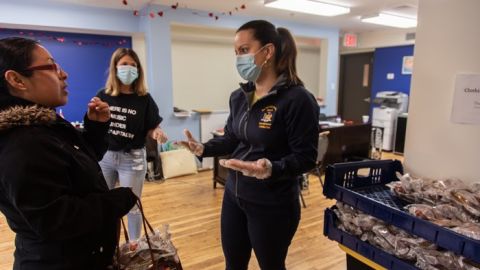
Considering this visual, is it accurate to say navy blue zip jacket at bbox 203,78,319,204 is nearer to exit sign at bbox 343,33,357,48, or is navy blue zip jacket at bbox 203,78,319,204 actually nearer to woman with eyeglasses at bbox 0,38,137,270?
woman with eyeglasses at bbox 0,38,137,270

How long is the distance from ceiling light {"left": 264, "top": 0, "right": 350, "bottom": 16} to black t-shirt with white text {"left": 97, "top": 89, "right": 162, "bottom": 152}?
2668 millimetres

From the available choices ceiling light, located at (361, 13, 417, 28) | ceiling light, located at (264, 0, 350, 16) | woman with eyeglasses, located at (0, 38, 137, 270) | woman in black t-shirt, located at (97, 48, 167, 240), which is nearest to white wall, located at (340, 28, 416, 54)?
ceiling light, located at (361, 13, 417, 28)

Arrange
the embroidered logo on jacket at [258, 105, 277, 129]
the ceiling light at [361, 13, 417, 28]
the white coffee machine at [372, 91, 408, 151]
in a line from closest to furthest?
the embroidered logo on jacket at [258, 105, 277, 129], the ceiling light at [361, 13, 417, 28], the white coffee machine at [372, 91, 408, 151]

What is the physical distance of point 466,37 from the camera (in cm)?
121

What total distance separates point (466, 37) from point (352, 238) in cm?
88

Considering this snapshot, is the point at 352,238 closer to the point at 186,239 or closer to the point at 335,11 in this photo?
the point at 186,239

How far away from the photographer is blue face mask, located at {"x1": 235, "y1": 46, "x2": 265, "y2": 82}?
1.35m

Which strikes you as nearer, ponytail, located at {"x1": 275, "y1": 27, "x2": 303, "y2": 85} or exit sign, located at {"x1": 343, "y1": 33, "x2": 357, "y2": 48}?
ponytail, located at {"x1": 275, "y1": 27, "x2": 303, "y2": 85}

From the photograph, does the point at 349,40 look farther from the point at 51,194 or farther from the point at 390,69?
the point at 51,194

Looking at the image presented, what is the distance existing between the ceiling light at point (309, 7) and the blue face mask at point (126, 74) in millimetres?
2554

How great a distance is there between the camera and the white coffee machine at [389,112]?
20.2 feet

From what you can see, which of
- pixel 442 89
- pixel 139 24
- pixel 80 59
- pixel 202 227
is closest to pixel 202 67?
pixel 139 24

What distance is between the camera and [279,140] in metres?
1.27

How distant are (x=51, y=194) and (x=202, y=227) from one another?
2254 mm
